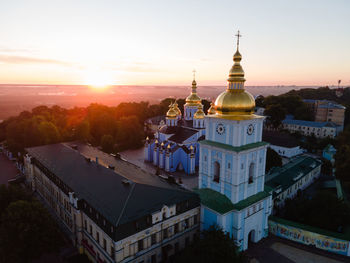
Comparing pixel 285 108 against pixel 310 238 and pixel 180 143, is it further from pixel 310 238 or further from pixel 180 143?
pixel 310 238

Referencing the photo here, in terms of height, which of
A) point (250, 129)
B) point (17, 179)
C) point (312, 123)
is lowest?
point (17, 179)

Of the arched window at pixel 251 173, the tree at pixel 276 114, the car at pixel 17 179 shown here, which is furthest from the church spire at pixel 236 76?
the tree at pixel 276 114

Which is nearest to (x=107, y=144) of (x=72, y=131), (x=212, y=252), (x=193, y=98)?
(x=72, y=131)

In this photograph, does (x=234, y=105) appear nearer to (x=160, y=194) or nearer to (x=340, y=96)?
(x=160, y=194)

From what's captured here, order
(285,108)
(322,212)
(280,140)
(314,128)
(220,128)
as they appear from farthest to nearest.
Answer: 1. (285,108)
2. (314,128)
3. (280,140)
4. (322,212)
5. (220,128)

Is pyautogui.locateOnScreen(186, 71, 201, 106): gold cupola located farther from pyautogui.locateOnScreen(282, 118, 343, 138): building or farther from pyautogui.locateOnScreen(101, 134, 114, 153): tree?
pyautogui.locateOnScreen(282, 118, 343, 138): building

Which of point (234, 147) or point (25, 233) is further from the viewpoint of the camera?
point (234, 147)

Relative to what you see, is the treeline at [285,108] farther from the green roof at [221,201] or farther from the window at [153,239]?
the window at [153,239]
